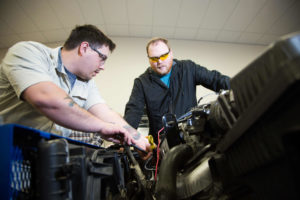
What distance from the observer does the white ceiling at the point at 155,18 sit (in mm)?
3176

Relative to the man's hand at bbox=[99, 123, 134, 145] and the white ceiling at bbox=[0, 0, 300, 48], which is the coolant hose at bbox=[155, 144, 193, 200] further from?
the white ceiling at bbox=[0, 0, 300, 48]

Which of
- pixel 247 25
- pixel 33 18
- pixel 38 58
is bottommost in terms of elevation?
pixel 38 58

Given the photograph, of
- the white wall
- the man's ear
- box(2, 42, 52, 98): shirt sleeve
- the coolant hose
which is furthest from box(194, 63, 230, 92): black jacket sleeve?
the white wall

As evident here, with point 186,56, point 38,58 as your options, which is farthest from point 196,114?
point 186,56

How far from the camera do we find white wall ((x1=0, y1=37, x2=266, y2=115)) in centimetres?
368

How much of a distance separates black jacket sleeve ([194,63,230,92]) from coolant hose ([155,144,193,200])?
1352mm

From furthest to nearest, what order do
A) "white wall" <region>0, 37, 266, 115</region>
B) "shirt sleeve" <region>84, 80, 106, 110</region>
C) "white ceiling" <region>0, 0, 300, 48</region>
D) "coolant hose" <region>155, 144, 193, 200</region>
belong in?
"white wall" <region>0, 37, 266, 115</region> → "white ceiling" <region>0, 0, 300, 48</region> → "shirt sleeve" <region>84, 80, 106, 110</region> → "coolant hose" <region>155, 144, 193, 200</region>

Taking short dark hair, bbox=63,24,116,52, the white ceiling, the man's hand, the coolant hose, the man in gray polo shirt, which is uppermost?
the white ceiling

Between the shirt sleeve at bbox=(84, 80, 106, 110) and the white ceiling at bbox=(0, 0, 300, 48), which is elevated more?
the white ceiling at bbox=(0, 0, 300, 48)

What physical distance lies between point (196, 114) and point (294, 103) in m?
0.43

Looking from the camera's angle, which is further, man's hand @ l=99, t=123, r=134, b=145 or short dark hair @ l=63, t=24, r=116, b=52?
short dark hair @ l=63, t=24, r=116, b=52

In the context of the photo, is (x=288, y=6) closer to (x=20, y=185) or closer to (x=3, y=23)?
(x=20, y=185)

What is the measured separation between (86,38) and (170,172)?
1.31 m

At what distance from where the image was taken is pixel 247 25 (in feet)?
12.5
